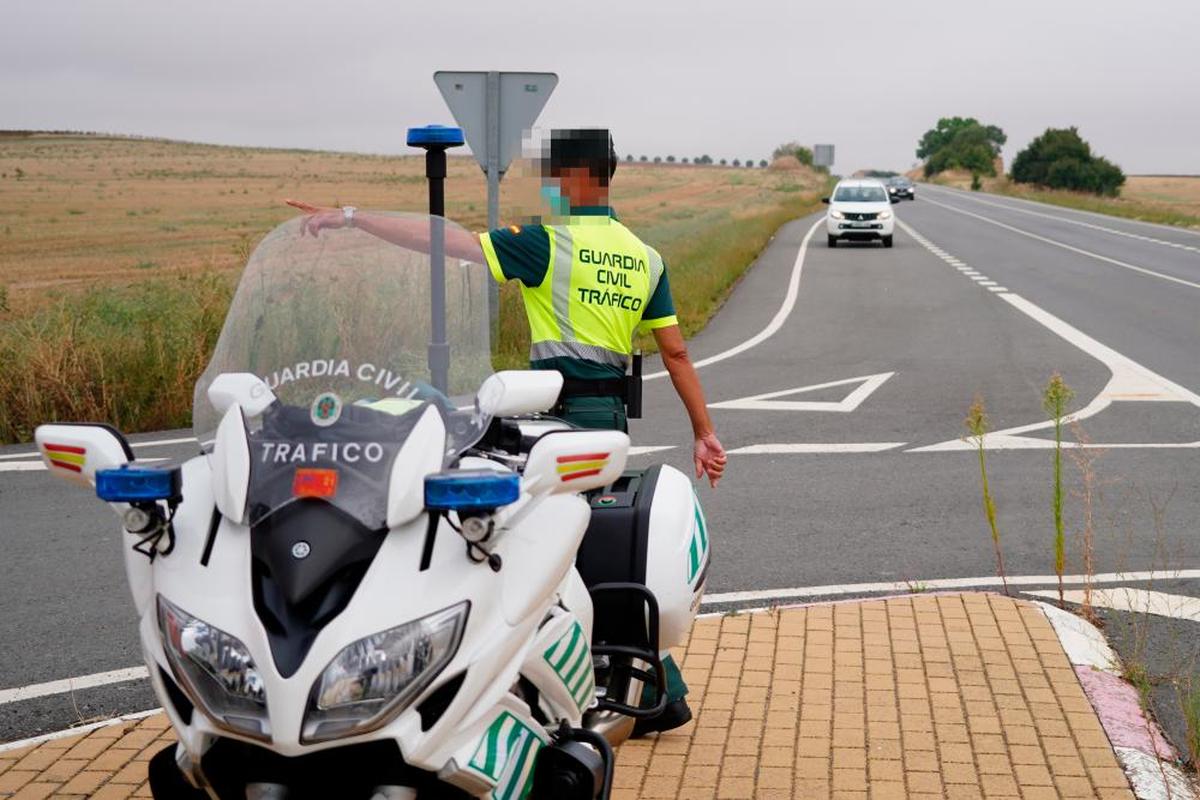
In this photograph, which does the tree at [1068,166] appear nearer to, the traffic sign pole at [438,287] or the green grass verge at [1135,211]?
the green grass verge at [1135,211]

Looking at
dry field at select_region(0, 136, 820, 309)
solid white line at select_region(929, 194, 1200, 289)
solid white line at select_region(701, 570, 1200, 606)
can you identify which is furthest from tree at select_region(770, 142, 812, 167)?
solid white line at select_region(701, 570, 1200, 606)

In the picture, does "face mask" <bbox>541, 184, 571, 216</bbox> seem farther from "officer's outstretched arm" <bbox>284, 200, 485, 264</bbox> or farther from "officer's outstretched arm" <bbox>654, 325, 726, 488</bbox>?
"officer's outstretched arm" <bbox>284, 200, 485, 264</bbox>

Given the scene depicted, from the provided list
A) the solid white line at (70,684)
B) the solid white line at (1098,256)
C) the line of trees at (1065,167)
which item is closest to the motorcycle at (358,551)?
the solid white line at (70,684)

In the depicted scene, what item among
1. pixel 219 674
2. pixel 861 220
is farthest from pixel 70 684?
pixel 861 220

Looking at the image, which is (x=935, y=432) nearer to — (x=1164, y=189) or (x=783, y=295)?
(x=783, y=295)

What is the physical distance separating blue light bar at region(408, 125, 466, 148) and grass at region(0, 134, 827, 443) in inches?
9.8

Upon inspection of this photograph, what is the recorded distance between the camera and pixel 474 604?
2934 millimetres

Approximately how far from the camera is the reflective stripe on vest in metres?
4.56

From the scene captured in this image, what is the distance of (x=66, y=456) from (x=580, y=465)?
123cm

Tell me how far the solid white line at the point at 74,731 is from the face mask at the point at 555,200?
7.99ft

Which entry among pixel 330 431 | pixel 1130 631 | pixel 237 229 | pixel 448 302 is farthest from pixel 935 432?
pixel 237 229

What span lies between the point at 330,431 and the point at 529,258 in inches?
62.2

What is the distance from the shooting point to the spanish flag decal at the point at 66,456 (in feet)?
10.9

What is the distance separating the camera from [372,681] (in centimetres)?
278
